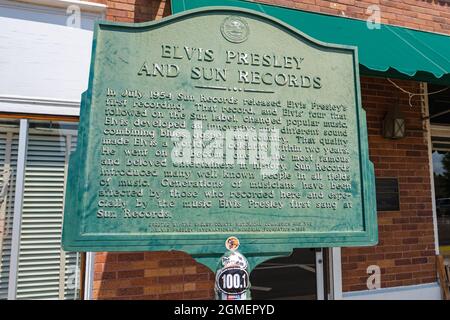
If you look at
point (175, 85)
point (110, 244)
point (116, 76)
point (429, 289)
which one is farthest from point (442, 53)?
point (110, 244)

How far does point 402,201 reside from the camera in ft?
16.3

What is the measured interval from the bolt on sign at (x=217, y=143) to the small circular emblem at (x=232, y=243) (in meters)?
0.04

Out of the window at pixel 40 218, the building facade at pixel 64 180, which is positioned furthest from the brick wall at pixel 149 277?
the window at pixel 40 218

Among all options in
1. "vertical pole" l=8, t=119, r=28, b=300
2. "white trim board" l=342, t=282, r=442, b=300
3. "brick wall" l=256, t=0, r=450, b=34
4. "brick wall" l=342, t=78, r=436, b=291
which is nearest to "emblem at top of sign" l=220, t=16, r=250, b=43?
"brick wall" l=256, t=0, r=450, b=34

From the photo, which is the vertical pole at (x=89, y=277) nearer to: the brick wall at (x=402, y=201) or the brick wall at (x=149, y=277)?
the brick wall at (x=149, y=277)

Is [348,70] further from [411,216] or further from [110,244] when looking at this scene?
[411,216]

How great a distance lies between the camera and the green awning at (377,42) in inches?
144

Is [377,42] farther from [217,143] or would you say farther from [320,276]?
[320,276]

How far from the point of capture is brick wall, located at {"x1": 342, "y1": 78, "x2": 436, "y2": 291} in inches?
188

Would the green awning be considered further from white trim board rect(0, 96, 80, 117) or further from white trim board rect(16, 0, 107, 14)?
white trim board rect(0, 96, 80, 117)

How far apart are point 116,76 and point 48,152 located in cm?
169

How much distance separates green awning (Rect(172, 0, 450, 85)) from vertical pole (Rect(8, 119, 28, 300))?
6.39 feet

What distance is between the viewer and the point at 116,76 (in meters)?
2.43

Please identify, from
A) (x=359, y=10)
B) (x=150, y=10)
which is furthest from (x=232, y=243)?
(x=359, y=10)
